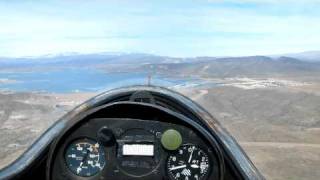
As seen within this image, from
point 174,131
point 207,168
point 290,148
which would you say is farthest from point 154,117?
point 290,148

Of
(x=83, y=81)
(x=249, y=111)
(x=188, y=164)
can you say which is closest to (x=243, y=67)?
(x=249, y=111)

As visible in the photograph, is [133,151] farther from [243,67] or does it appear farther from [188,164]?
[243,67]

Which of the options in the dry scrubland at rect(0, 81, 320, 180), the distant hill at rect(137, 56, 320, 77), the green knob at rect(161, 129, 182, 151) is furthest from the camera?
the distant hill at rect(137, 56, 320, 77)

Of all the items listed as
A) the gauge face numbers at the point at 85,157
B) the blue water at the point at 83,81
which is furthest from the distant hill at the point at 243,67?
the gauge face numbers at the point at 85,157

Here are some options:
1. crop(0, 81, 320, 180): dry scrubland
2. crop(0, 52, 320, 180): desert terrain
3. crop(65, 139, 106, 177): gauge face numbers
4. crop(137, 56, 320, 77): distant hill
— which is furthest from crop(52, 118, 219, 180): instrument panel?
crop(137, 56, 320, 77): distant hill

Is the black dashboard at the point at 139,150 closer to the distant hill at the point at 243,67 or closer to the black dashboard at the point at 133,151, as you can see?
the black dashboard at the point at 133,151

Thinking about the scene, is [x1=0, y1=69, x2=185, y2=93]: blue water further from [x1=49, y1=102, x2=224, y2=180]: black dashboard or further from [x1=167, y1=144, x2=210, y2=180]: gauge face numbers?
[x1=167, y1=144, x2=210, y2=180]: gauge face numbers
